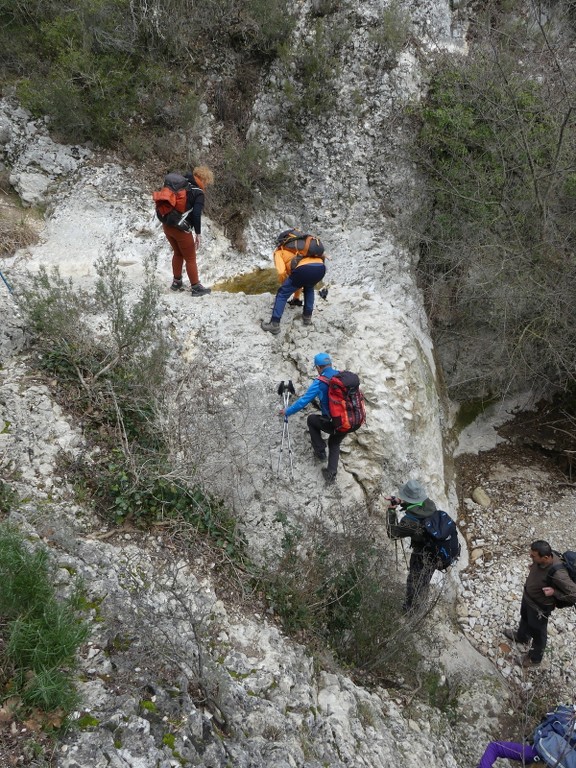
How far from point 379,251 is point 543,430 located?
4650 mm

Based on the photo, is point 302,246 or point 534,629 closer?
point 534,629

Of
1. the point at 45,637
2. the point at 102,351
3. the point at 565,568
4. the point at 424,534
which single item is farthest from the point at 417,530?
the point at 102,351

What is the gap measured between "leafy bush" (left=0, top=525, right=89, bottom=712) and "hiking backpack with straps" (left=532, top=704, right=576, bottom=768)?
11.6 ft

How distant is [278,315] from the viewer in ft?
22.8

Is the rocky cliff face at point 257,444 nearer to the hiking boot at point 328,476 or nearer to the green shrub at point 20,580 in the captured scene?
the hiking boot at point 328,476

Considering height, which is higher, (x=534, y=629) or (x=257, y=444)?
(x=257, y=444)

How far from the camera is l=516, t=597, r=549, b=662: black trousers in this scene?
235 inches

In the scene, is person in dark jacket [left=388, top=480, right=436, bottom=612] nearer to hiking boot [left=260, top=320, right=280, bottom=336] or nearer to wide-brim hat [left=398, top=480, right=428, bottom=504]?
wide-brim hat [left=398, top=480, right=428, bottom=504]

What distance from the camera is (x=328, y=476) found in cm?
617

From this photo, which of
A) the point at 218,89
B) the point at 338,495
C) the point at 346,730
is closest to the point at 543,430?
the point at 338,495

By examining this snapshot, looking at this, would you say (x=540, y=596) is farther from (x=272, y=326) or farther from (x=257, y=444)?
(x=272, y=326)

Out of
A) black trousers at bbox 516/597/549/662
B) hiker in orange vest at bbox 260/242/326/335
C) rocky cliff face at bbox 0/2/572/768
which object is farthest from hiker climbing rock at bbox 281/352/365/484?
black trousers at bbox 516/597/549/662

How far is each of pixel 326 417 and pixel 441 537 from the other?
176cm

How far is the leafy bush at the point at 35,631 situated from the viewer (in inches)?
120
